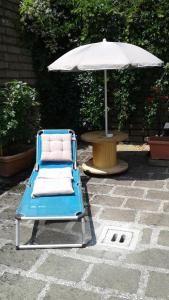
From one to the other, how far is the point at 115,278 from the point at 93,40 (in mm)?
6272

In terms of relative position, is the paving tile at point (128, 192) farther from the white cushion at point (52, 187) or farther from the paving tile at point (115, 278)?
the paving tile at point (115, 278)

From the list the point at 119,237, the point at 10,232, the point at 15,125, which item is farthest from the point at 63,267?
the point at 15,125


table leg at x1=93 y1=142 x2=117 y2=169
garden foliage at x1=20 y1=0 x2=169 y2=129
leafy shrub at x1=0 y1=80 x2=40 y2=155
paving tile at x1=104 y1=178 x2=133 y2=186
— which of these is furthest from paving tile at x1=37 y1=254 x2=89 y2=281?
garden foliage at x1=20 y1=0 x2=169 y2=129

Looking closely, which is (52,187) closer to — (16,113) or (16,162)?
(16,162)

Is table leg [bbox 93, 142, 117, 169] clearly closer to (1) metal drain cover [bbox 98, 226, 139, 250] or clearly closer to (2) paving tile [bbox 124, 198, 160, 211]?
(2) paving tile [bbox 124, 198, 160, 211]

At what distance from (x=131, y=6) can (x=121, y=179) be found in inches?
162

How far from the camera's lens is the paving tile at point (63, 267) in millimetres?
3734

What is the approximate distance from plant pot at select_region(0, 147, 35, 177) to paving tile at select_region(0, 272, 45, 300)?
135 inches

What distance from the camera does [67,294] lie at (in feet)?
11.3

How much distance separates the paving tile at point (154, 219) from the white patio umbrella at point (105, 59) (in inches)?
95.2

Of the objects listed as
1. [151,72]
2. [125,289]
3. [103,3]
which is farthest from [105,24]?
[125,289]

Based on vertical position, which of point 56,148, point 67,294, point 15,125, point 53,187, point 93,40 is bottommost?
point 67,294

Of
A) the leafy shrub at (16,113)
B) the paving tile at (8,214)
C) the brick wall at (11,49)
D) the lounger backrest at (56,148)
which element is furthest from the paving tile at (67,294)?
the brick wall at (11,49)

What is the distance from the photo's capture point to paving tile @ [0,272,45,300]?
3.42 meters
